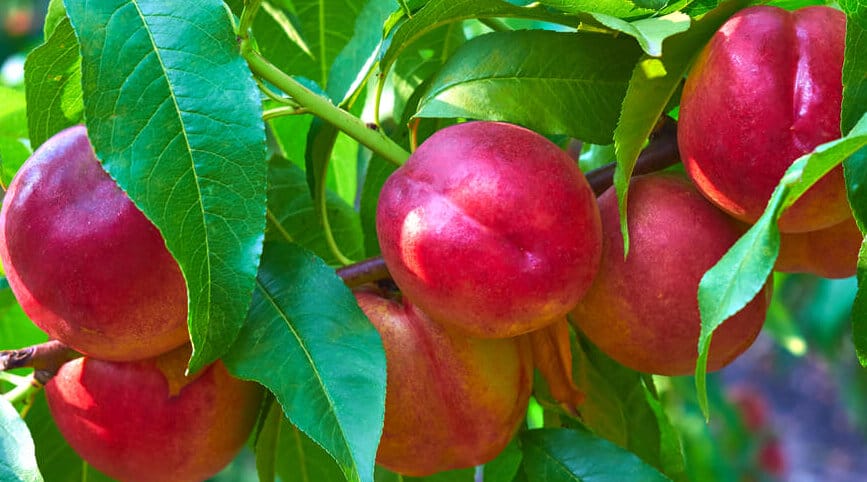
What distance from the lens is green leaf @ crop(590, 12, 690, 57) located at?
1.87 ft

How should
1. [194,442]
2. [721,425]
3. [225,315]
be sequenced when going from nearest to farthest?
[225,315]
[194,442]
[721,425]

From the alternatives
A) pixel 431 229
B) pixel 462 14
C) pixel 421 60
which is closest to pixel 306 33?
pixel 421 60

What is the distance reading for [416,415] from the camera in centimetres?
69

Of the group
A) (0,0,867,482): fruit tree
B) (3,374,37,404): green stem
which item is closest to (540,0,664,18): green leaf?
(0,0,867,482): fruit tree

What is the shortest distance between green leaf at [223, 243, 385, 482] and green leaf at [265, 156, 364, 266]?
6.4 inches

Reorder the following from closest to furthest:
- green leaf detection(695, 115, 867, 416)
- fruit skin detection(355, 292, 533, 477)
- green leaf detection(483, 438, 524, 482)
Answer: green leaf detection(695, 115, 867, 416) → fruit skin detection(355, 292, 533, 477) → green leaf detection(483, 438, 524, 482)

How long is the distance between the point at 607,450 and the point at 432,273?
0.71 feet

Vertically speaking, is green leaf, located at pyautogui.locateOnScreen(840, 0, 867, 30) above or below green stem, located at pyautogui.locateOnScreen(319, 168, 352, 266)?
above

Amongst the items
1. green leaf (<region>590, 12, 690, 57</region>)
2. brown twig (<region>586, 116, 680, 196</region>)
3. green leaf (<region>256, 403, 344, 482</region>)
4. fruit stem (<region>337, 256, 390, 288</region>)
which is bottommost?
green leaf (<region>256, 403, 344, 482</region>)

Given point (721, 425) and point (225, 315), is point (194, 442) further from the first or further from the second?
point (721, 425)

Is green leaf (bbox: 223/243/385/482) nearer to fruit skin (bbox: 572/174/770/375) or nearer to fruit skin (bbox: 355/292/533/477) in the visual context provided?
fruit skin (bbox: 355/292/533/477)

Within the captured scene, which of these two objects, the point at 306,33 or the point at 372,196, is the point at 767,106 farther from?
the point at 306,33

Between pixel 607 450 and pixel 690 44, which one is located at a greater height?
pixel 690 44

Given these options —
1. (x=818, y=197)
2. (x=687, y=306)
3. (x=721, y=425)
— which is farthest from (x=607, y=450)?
(x=721, y=425)
